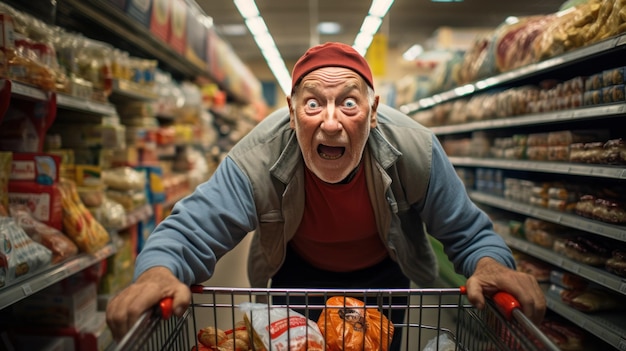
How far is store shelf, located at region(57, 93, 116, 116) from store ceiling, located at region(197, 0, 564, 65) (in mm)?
834

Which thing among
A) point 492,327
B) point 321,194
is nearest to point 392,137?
point 321,194

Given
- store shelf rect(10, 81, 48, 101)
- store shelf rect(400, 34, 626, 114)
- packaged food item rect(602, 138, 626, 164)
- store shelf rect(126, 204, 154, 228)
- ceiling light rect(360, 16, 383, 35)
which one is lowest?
Answer: store shelf rect(126, 204, 154, 228)

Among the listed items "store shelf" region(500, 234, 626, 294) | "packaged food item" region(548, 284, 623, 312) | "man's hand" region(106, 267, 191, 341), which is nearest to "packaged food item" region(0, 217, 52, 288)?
"man's hand" region(106, 267, 191, 341)

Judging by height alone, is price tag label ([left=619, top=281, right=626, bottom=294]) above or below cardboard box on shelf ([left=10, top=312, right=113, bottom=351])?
above

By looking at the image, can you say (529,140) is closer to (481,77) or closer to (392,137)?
(481,77)

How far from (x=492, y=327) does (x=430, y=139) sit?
64 cm

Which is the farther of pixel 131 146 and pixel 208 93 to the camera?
pixel 208 93

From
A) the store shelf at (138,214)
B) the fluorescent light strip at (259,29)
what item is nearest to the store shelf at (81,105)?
the store shelf at (138,214)

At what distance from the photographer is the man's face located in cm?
137

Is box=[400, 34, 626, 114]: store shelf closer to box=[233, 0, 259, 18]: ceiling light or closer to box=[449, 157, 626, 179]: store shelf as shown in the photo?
box=[449, 157, 626, 179]: store shelf

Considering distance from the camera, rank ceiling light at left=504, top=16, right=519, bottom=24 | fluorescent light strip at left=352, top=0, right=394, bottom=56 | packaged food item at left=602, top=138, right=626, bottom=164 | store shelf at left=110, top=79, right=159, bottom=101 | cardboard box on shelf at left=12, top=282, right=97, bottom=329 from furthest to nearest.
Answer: fluorescent light strip at left=352, top=0, right=394, bottom=56
ceiling light at left=504, top=16, right=519, bottom=24
store shelf at left=110, top=79, right=159, bottom=101
cardboard box on shelf at left=12, top=282, right=97, bottom=329
packaged food item at left=602, top=138, right=626, bottom=164

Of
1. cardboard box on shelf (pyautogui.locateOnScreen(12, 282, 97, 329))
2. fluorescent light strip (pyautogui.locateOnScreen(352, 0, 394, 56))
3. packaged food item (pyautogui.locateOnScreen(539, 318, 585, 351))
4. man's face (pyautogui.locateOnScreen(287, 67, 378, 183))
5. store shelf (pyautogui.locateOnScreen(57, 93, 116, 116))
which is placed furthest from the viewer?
fluorescent light strip (pyautogui.locateOnScreen(352, 0, 394, 56))

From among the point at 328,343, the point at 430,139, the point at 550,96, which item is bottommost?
the point at 328,343

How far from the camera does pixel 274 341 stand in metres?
1.14
